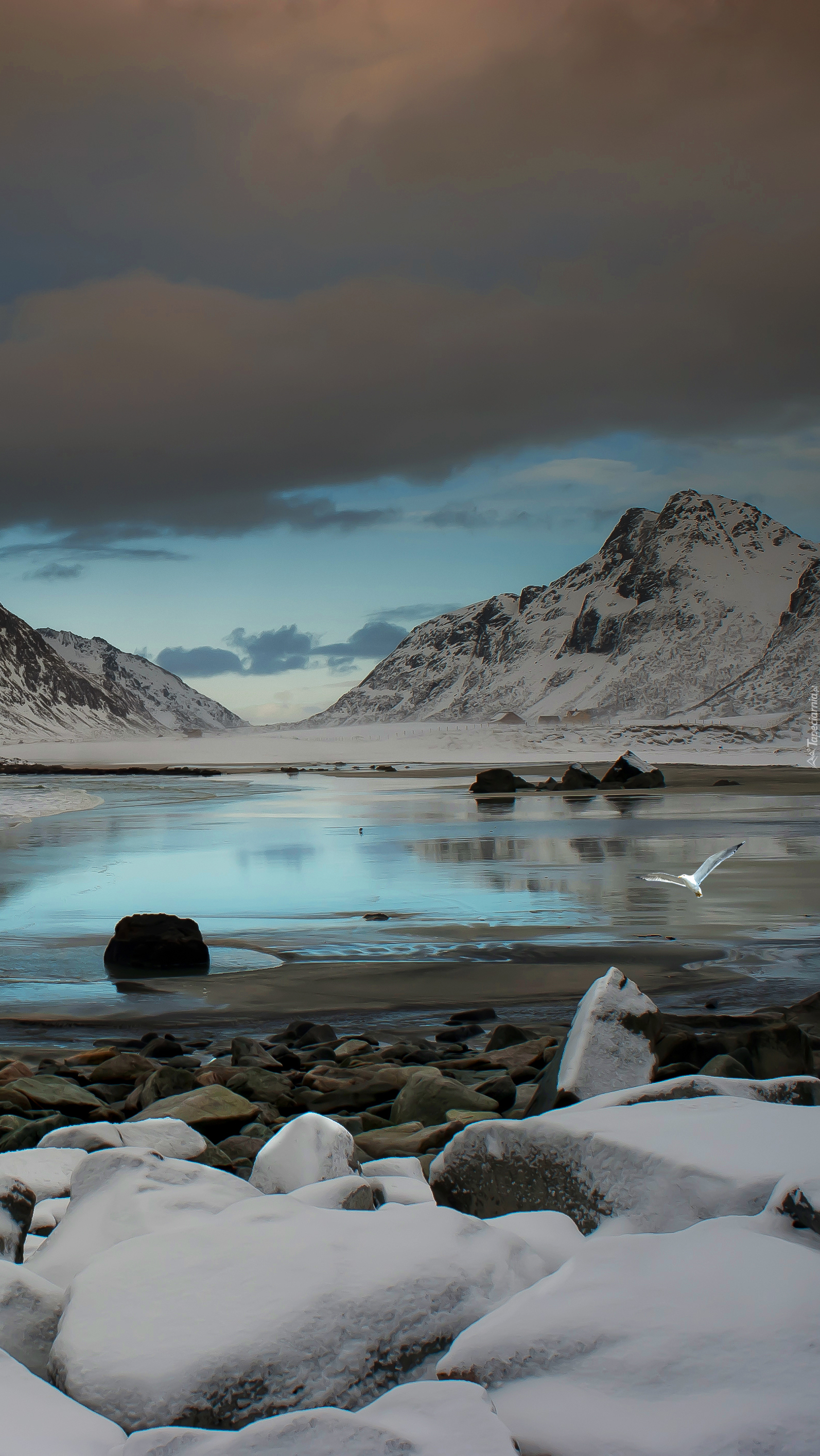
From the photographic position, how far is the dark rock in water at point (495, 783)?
42188mm

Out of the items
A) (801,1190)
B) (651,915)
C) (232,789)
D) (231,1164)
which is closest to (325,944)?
(651,915)

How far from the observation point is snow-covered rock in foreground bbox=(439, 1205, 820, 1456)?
2.28 metres

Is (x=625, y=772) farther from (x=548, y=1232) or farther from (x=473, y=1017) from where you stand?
(x=548, y=1232)

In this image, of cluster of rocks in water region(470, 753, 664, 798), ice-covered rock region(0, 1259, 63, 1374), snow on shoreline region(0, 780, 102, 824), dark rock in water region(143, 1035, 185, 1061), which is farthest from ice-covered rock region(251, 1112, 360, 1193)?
cluster of rocks in water region(470, 753, 664, 798)

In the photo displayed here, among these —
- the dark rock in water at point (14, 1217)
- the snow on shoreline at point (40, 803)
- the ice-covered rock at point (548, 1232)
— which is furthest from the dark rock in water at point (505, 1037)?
the snow on shoreline at point (40, 803)

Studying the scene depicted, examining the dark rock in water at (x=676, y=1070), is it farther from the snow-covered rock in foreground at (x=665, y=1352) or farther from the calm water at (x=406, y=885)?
the calm water at (x=406, y=885)

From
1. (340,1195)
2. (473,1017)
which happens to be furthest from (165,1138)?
(473,1017)

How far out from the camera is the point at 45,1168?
4.29m

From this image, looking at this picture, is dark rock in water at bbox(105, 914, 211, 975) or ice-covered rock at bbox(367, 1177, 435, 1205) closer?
ice-covered rock at bbox(367, 1177, 435, 1205)

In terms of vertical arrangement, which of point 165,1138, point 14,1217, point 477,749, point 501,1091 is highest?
point 477,749

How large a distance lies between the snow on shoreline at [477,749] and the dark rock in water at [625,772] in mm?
20885

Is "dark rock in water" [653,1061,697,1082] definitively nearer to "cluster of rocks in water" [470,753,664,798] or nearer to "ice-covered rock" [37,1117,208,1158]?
"ice-covered rock" [37,1117,208,1158]

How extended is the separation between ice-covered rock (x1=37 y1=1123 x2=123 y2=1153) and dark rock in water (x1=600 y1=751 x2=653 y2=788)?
42056mm

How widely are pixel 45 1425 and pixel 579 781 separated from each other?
42996mm
